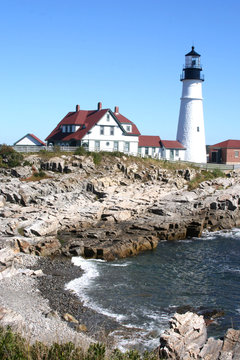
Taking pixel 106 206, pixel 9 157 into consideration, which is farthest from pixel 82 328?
pixel 9 157

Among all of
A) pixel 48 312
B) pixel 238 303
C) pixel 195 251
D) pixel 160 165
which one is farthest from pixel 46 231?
pixel 160 165

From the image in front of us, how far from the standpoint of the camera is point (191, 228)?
3762 cm

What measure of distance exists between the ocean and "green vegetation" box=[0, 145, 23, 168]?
65.5ft

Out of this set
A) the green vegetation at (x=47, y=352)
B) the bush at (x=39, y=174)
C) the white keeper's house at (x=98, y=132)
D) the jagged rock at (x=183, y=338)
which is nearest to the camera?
the green vegetation at (x=47, y=352)

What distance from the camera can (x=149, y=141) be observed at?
2343 inches

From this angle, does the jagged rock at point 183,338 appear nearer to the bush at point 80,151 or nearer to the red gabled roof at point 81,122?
the bush at point 80,151

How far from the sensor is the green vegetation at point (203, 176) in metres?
48.6

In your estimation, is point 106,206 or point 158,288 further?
point 106,206

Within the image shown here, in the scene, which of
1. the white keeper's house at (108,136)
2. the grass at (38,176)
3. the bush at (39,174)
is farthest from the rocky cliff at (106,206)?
the white keeper's house at (108,136)

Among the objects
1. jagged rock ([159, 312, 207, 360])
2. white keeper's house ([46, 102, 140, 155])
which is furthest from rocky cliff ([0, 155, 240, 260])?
jagged rock ([159, 312, 207, 360])

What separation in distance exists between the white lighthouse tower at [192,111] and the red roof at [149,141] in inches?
150

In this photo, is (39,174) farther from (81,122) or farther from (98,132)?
(81,122)

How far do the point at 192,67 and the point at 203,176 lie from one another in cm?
1623

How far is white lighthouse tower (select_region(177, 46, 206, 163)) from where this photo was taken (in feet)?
189
